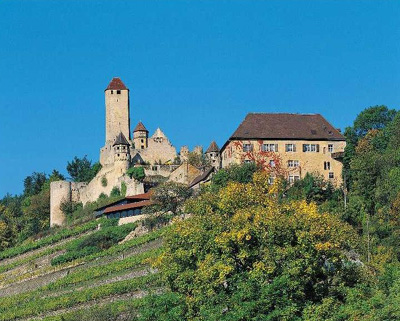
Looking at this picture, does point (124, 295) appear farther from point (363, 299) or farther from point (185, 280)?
point (363, 299)

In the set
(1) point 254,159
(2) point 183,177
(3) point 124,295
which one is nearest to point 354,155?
(1) point 254,159

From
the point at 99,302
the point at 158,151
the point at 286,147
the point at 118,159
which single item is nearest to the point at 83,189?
the point at 118,159

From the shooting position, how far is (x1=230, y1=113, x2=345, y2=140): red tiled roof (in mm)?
75625

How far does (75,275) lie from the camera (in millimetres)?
67000

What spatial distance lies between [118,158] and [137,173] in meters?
3.80

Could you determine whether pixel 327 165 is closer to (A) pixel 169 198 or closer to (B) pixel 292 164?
(B) pixel 292 164

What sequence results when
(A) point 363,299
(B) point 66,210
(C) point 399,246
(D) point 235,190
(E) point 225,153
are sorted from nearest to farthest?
(A) point 363,299 → (D) point 235,190 → (C) point 399,246 → (E) point 225,153 → (B) point 66,210

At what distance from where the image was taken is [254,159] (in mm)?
74250

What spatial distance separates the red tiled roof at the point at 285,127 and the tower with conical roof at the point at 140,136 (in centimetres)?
2637

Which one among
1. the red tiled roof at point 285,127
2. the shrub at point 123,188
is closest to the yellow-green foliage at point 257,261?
the red tiled roof at point 285,127

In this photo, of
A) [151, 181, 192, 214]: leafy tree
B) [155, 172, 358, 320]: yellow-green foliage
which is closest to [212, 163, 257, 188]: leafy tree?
[151, 181, 192, 214]: leafy tree

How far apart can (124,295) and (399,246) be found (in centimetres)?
1557

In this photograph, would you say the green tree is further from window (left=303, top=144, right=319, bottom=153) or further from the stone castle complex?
window (left=303, top=144, right=319, bottom=153)

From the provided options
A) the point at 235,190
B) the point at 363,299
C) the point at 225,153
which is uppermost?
the point at 225,153
